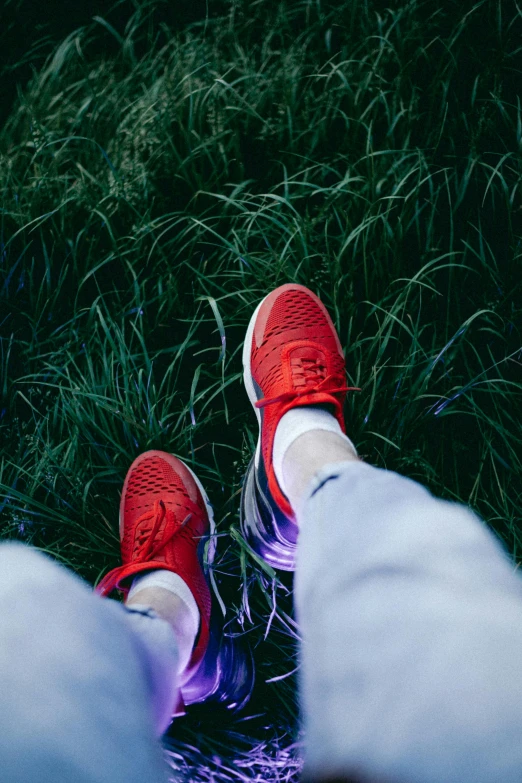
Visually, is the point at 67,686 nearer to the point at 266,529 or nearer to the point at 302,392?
the point at 266,529

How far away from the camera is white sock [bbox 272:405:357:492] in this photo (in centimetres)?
106

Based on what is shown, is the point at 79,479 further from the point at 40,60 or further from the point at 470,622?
the point at 40,60

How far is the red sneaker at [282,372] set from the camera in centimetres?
109

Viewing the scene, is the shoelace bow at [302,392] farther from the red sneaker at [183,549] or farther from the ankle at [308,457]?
the red sneaker at [183,549]

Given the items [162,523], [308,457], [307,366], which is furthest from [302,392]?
[162,523]

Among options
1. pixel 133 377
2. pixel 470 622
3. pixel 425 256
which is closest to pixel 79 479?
pixel 133 377

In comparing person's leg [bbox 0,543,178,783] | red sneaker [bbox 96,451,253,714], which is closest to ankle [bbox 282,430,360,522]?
red sneaker [bbox 96,451,253,714]

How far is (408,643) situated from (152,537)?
27.6 inches

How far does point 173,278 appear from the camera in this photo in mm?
1268

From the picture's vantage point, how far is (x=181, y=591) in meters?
1.08

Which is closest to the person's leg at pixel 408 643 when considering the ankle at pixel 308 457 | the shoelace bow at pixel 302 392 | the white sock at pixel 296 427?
the ankle at pixel 308 457

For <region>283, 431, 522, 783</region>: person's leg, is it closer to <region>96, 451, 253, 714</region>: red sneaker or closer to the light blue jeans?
the light blue jeans

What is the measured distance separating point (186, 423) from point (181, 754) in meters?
0.72

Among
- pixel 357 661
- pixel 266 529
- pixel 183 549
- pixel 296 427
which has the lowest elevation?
pixel 183 549
